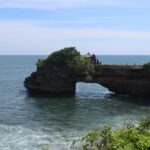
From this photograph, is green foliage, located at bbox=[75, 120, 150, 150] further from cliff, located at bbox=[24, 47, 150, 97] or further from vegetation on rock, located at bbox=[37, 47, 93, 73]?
vegetation on rock, located at bbox=[37, 47, 93, 73]

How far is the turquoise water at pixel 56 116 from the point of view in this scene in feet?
→ 115

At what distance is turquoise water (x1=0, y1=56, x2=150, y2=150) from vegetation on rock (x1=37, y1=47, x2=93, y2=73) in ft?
16.1

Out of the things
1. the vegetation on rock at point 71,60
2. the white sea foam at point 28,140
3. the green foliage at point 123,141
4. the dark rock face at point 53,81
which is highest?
the vegetation on rock at point 71,60

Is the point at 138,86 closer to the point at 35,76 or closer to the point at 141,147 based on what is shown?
the point at 35,76

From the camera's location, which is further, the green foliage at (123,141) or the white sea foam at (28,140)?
the white sea foam at (28,140)

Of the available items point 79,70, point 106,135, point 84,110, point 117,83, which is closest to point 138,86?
point 117,83

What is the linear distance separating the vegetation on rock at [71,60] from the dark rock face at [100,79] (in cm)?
87

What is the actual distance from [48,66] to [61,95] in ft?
18.5

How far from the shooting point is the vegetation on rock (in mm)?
66750

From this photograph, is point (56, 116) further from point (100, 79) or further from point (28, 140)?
point (100, 79)

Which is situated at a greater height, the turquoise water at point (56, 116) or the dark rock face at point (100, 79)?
the dark rock face at point (100, 79)

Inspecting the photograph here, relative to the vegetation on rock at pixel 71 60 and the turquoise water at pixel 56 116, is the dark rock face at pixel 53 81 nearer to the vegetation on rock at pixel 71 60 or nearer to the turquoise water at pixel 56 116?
the vegetation on rock at pixel 71 60

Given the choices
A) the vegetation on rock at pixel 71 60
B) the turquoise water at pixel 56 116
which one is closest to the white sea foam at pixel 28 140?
the turquoise water at pixel 56 116

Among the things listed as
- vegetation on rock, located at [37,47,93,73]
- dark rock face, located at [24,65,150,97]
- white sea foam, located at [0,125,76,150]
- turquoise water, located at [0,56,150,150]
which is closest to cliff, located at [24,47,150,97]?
dark rock face, located at [24,65,150,97]
